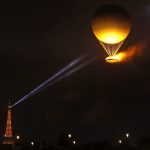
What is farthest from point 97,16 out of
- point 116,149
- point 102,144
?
point 102,144

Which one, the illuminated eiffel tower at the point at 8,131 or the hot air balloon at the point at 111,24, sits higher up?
the illuminated eiffel tower at the point at 8,131

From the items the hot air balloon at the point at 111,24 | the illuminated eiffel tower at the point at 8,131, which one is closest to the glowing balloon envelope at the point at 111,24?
the hot air balloon at the point at 111,24

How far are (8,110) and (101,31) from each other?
3606 inches

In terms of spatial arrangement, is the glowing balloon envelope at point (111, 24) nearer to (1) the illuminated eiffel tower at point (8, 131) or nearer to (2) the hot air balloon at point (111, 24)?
(2) the hot air balloon at point (111, 24)

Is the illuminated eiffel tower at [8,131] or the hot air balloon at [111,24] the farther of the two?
the illuminated eiffel tower at [8,131]

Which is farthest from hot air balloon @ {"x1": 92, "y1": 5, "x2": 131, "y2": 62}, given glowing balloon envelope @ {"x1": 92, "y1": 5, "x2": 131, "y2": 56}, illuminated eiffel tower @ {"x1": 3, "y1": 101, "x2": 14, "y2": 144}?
illuminated eiffel tower @ {"x1": 3, "y1": 101, "x2": 14, "y2": 144}

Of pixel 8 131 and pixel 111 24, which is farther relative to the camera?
pixel 8 131

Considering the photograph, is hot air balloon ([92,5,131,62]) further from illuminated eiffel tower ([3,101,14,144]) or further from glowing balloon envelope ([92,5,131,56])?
illuminated eiffel tower ([3,101,14,144])

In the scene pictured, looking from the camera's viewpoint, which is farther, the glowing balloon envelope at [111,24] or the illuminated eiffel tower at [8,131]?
the illuminated eiffel tower at [8,131]

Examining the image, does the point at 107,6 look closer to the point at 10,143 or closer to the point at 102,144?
the point at 102,144

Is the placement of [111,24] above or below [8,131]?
below

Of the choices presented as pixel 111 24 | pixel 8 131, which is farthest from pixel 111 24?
pixel 8 131

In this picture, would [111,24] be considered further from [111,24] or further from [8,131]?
[8,131]

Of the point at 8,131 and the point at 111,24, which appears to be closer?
the point at 111,24
